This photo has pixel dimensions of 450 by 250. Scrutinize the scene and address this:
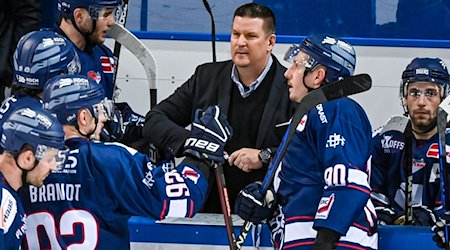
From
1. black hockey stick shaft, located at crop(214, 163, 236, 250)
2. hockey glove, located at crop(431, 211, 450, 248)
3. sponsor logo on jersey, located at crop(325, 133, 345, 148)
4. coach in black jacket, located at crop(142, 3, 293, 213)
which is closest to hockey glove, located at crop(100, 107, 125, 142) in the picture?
coach in black jacket, located at crop(142, 3, 293, 213)

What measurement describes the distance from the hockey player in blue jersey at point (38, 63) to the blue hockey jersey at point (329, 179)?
3.63 feet

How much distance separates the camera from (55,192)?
3.51 m

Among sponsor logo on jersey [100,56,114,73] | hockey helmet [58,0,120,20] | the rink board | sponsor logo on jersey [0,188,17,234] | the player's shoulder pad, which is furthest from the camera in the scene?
sponsor logo on jersey [100,56,114,73]

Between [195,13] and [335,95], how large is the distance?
2.17 metres

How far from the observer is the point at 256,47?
452cm

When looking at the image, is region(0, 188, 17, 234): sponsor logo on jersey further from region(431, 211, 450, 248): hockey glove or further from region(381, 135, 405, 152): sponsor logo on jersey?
region(381, 135, 405, 152): sponsor logo on jersey

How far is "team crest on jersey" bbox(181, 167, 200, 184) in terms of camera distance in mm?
3719

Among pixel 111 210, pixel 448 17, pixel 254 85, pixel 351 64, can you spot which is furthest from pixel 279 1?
pixel 111 210

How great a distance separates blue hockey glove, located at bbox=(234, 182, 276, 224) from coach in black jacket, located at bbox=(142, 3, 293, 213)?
18.6 inches

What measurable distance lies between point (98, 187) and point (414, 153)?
1.34m

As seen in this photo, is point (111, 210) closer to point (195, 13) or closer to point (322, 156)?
point (322, 156)

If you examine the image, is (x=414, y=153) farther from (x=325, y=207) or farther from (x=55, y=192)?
(x=55, y=192)

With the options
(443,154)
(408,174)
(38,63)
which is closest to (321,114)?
(443,154)

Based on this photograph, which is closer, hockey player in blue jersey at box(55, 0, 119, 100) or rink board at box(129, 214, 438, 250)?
rink board at box(129, 214, 438, 250)
